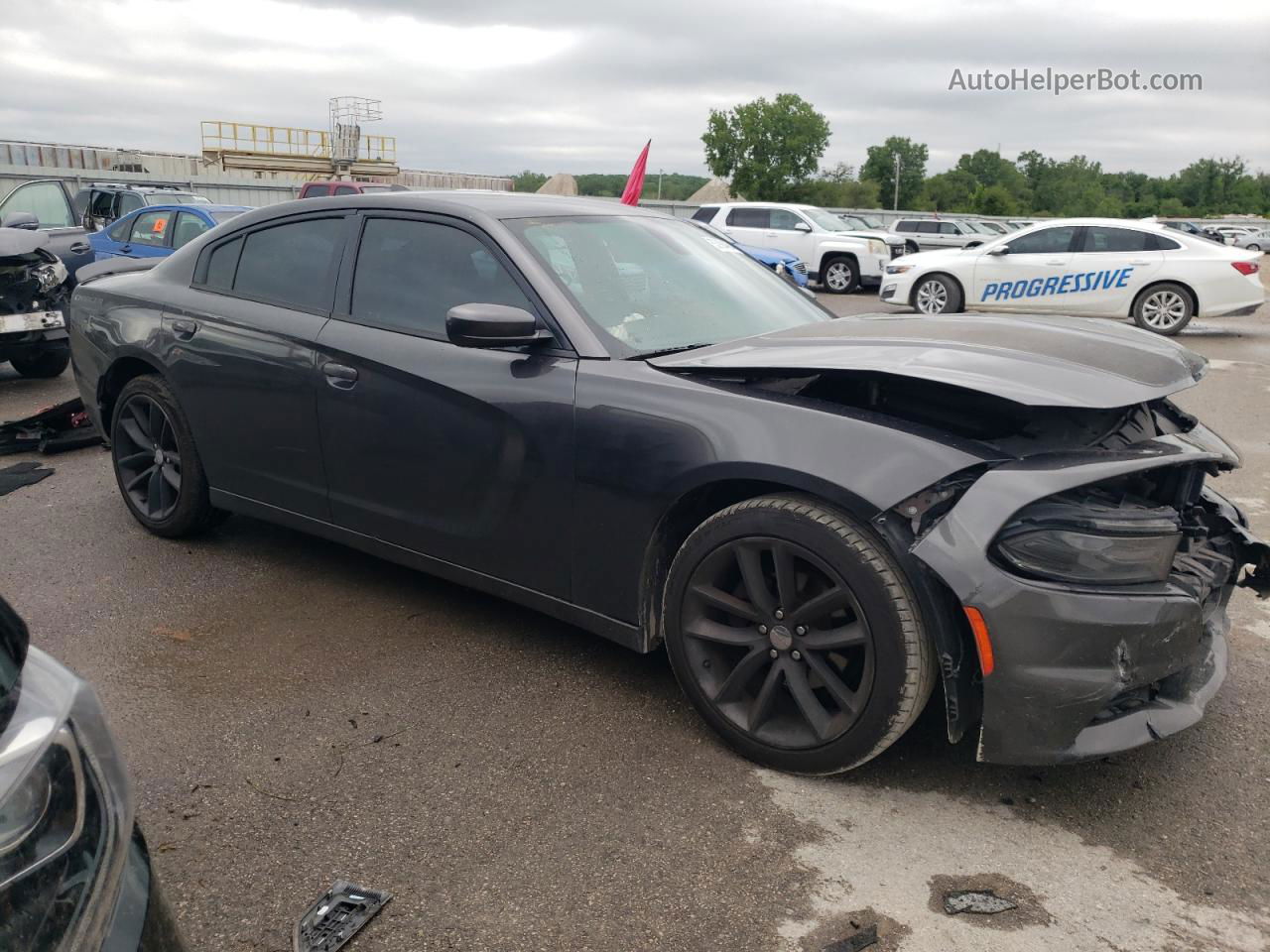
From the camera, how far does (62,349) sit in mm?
8820

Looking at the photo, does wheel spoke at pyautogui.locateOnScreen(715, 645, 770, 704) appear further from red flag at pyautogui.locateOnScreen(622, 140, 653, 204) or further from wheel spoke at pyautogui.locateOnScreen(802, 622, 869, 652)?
red flag at pyautogui.locateOnScreen(622, 140, 653, 204)

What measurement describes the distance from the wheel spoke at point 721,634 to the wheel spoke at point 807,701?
13 cm

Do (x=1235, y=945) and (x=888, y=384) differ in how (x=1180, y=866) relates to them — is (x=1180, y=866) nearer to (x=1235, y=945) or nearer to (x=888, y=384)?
(x=1235, y=945)

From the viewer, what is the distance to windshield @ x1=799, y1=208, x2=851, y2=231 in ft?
68.1

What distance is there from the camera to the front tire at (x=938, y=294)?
15078 millimetres

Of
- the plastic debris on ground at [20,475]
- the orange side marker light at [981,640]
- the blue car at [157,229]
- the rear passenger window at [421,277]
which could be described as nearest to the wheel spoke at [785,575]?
the orange side marker light at [981,640]

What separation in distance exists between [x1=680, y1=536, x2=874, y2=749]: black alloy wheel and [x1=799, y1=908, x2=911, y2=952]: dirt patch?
53 centimetres

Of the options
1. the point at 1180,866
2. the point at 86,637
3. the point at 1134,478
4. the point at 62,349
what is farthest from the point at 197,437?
the point at 62,349

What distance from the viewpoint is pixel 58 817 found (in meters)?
1.23

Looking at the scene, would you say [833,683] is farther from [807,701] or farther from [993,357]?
[993,357]

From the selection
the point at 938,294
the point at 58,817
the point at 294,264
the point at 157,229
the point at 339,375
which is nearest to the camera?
the point at 58,817

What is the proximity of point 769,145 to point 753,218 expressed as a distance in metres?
62.7

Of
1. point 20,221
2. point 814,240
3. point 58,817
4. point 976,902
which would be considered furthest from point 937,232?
point 58,817

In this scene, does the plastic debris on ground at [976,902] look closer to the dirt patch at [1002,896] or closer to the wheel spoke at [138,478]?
the dirt patch at [1002,896]
